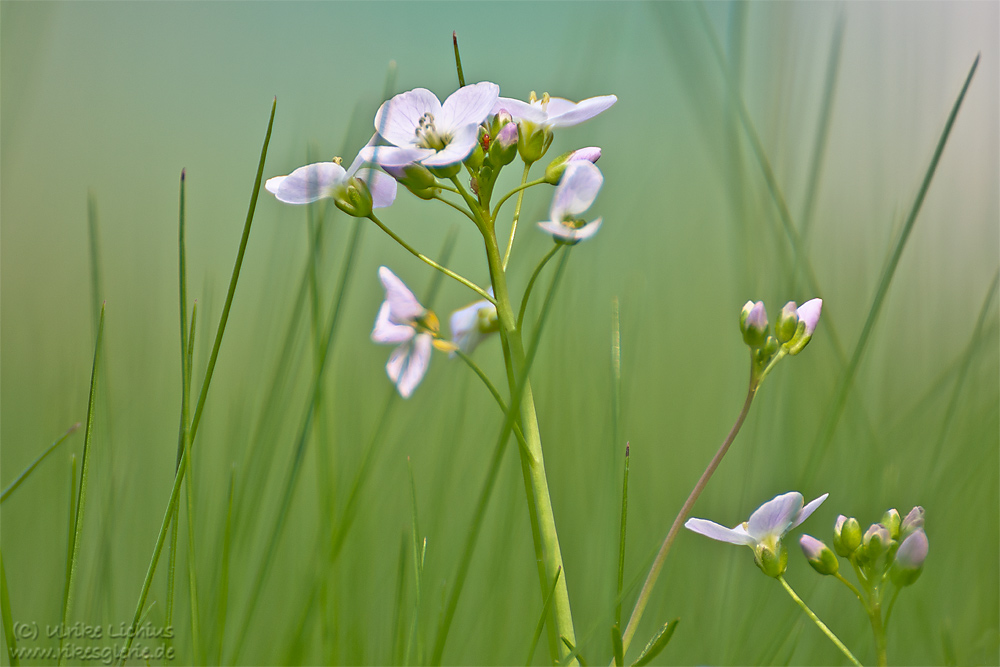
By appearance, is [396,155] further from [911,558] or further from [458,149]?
[911,558]

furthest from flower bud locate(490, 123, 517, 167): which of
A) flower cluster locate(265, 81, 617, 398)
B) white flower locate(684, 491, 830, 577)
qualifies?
white flower locate(684, 491, 830, 577)

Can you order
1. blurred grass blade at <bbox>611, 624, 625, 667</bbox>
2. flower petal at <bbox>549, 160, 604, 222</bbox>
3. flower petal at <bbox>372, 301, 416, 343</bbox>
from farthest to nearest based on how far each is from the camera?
flower petal at <bbox>372, 301, 416, 343</bbox> < flower petal at <bbox>549, 160, 604, 222</bbox> < blurred grass blade at <bbox>611, 624, 625, 667</bbox>

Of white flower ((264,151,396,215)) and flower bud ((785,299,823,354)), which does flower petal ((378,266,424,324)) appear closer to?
white flower ((264,151,396,215))

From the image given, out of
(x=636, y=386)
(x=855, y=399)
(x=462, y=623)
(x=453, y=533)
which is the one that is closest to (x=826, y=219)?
(x=636, y=386)

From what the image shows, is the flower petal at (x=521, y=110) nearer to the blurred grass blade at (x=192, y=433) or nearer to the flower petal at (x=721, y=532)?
the blurred grass blade at (x=192, y=433)

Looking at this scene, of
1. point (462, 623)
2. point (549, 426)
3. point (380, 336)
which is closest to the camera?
point (380, 336)

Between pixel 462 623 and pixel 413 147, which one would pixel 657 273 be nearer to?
pixel 462 623

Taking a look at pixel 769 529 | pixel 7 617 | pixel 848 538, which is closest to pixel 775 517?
pixel 769 529
